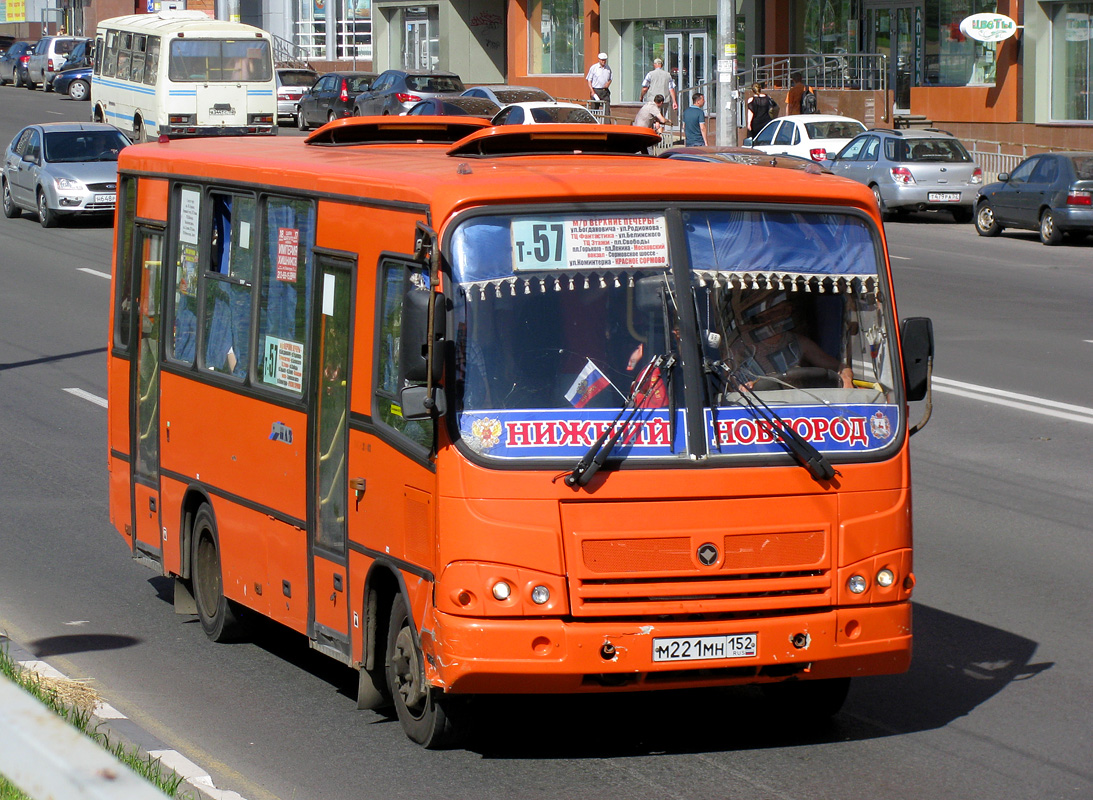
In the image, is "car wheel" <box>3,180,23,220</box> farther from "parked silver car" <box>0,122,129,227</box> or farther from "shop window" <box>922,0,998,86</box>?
"shop window" <box>922,0,998,86</box>

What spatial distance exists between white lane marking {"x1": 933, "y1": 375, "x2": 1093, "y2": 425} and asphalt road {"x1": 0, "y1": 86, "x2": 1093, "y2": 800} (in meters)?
Result: 0.04

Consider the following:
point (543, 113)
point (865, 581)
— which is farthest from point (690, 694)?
point (543, 113)

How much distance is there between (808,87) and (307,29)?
→ 34423 mm

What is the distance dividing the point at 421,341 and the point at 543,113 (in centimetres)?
3188

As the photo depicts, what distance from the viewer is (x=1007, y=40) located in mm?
37250

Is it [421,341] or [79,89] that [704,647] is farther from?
[79,89]

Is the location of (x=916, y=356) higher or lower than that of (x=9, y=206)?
lower

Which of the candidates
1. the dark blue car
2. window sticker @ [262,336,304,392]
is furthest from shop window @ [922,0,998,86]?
window sticker @ [262,336,304,392]

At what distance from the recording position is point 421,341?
5695mm

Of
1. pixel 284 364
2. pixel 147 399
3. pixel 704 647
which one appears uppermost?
pixel 284 364

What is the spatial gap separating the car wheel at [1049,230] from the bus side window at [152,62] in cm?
2273

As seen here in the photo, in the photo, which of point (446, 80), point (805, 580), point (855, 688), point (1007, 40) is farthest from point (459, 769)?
point (446, 80)

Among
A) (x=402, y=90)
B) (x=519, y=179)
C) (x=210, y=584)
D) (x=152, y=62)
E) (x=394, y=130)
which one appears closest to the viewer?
(x=519, y=179)

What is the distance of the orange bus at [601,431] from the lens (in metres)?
5.73
